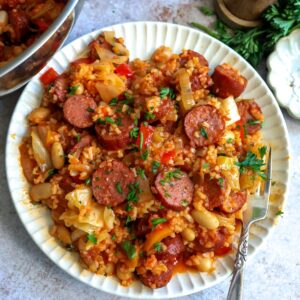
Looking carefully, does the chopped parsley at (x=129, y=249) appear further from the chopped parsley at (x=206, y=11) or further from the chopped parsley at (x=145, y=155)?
the chopped parsley at (x=206, y=11)

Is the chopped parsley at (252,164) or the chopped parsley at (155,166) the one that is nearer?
the chopped parsley at (155,166)

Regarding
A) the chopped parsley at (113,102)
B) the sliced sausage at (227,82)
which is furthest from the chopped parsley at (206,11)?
the chopped parsley at (113,102)

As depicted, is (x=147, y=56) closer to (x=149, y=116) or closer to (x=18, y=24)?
(x=149, y=116)

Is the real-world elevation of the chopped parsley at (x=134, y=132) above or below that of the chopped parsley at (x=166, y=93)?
below

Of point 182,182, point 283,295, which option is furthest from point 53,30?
point 283,295

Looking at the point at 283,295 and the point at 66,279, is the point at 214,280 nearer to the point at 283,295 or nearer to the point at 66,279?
the point at 283,295

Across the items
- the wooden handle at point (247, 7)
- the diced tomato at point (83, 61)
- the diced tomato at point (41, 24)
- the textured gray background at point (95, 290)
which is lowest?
the textured gray background at point (95, 290)

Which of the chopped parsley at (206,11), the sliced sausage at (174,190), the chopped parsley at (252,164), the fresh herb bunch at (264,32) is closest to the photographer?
the sliced sausage at (174,190)
